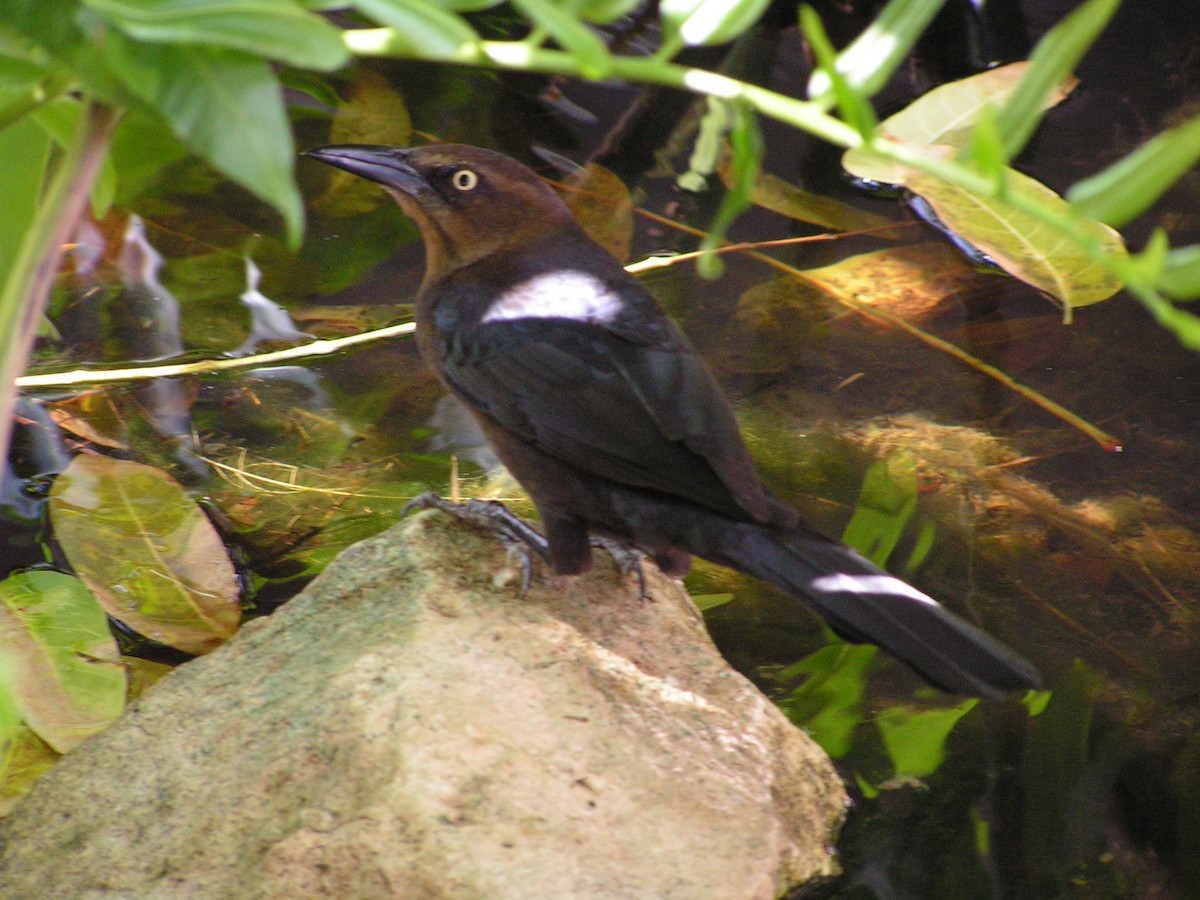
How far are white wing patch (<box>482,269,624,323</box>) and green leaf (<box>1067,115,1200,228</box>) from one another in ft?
4.44

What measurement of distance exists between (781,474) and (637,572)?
2.03 ft

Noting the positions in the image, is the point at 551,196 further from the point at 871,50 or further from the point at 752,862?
the point at 871,50

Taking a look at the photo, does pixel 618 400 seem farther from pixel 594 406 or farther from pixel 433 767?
pixel 433 767

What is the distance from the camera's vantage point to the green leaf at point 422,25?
0.77 meters

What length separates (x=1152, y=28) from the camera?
12.9 feet

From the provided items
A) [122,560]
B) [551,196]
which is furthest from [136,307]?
[551,196]

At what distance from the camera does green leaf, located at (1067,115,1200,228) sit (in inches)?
28.9

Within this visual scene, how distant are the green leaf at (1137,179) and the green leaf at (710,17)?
0.97 ft

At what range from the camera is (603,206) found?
11.3ft

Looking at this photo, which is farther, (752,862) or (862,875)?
(862,875)

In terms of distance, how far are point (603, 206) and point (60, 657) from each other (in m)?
1.96

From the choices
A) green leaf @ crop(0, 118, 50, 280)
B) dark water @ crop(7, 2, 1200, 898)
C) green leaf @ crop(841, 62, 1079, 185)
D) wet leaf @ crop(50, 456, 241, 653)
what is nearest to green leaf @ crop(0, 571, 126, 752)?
wet leaf @ crop(50, 456, 241, 653)

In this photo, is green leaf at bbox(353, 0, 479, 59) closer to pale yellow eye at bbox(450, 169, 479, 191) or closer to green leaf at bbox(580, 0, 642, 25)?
green leaf at bbox(580, 0, 642, 25)

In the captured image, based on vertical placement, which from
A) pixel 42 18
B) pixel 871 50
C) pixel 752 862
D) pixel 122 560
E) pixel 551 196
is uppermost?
pixel 871 50
